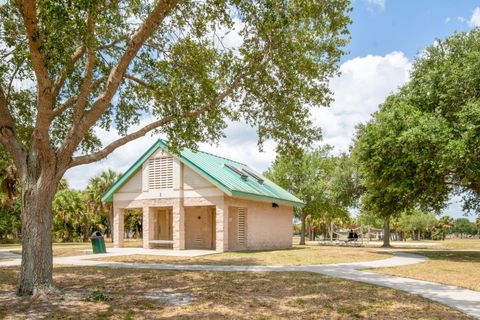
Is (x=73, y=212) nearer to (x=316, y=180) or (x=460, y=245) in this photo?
(x=316, y=180)

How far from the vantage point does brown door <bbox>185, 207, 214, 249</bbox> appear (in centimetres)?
2714

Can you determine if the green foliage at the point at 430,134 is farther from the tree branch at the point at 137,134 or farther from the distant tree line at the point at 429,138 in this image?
the tree branch at the point at 137,134

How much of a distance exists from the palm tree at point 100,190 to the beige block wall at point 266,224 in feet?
78.5

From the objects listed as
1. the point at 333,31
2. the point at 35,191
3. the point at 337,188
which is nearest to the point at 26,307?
the point at 35,191

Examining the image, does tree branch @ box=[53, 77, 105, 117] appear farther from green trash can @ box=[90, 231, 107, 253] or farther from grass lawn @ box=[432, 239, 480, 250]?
grass lawn @ box=[432, 239, 480, 250]

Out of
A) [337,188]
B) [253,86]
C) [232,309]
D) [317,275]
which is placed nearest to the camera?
[232,309]

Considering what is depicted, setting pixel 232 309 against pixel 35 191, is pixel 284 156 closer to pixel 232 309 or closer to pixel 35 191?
pixel 232 309

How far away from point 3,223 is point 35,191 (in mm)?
40125

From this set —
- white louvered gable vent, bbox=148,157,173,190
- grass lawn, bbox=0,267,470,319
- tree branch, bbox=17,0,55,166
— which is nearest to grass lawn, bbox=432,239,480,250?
white louvered gable vent, bbox=148,157,173,190

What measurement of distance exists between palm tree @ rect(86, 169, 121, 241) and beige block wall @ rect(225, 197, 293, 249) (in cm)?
2394

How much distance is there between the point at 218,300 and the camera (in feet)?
30.6

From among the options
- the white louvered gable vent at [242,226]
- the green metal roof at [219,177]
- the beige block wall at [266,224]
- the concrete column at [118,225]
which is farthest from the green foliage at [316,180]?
the concrete column at [118,225]

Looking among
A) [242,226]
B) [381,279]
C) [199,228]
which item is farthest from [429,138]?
[199,228]

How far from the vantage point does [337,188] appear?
37.9 metres
